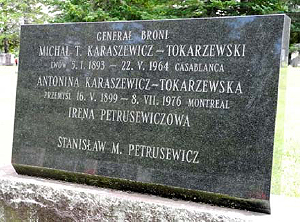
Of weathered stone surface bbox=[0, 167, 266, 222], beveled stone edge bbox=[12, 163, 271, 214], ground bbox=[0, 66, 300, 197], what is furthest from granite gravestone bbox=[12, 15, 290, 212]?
ground bbox=[0, 66, 300, 197]

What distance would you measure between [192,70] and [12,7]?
37690 mm

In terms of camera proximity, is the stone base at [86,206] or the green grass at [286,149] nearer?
the stone base at [86,206]

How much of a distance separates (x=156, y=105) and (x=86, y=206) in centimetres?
93

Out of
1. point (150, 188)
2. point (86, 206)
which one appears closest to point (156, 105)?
point (150, 188)

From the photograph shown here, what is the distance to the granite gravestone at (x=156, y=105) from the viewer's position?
263cm

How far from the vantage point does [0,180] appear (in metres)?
3.27

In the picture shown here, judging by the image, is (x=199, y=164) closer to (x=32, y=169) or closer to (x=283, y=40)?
(x=283, y=40)

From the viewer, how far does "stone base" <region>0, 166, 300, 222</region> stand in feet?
8.60

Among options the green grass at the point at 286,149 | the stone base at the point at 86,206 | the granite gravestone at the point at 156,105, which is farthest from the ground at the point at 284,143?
the stone base at the point at 86,206

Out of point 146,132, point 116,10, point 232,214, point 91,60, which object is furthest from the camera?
point 116,10

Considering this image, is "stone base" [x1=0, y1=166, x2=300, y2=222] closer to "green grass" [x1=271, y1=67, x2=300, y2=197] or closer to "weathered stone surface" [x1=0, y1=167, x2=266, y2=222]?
"weathered stone surface" [x1=0, y1=167, x2=266, y2=222]

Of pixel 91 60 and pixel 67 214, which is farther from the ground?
pixel 91 60

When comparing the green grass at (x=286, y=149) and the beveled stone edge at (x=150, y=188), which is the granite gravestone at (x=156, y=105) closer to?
the beveled stone edge at (x=150, y=188)

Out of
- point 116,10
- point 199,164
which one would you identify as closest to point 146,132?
point 199,164
